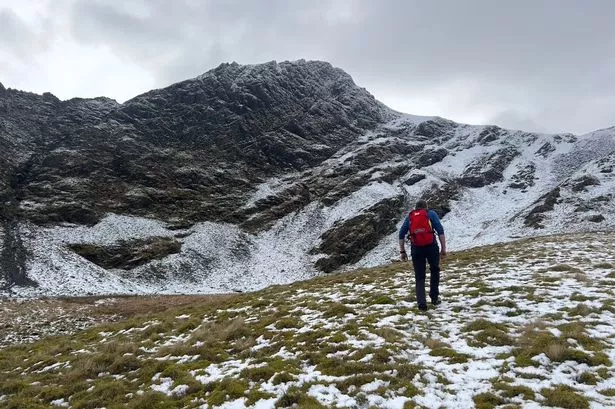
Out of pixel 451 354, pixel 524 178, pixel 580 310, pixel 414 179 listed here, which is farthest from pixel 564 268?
pixel 524 178

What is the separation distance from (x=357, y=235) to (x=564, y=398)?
5709cm

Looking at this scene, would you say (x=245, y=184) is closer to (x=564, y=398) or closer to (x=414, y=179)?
(x=414, y=179)

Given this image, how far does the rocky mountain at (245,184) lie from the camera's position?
174 feet

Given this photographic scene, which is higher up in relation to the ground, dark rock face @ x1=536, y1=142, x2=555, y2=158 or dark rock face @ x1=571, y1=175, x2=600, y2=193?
dark rock face @ x1=536, y1=142, x2=555, y2=158

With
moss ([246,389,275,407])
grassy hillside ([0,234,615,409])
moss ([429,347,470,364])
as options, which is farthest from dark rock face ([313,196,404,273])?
moss ([246,389,275,407])

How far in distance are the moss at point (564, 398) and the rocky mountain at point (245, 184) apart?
42021mm

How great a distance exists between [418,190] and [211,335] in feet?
240

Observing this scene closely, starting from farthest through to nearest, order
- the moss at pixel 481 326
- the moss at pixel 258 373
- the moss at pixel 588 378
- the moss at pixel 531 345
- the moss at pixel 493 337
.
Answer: the moss at pixel 481 326
the moss at pixel 493 337
the moss at pixel 258 373
the moss at pixel 531 345
the moss at pixel 588 378

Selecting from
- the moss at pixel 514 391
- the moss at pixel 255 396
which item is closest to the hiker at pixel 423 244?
the moss at pixel 514 391

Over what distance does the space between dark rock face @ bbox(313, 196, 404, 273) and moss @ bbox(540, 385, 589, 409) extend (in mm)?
49320

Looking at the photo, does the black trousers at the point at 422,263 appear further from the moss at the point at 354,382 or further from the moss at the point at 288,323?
the moss at the point at 354,382

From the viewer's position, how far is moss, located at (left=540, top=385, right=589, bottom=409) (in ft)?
21.5

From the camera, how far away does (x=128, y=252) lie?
54.4 meters

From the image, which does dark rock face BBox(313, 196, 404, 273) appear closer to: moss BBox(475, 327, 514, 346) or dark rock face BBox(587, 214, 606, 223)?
dark rock face BBox(587, 214, 606, 223)
